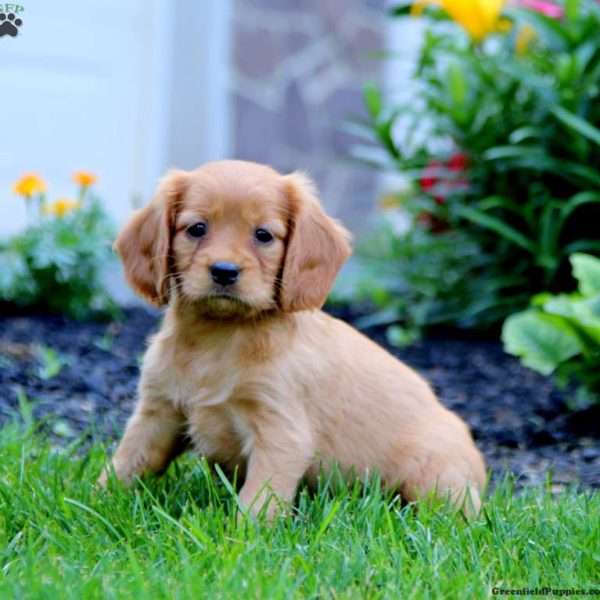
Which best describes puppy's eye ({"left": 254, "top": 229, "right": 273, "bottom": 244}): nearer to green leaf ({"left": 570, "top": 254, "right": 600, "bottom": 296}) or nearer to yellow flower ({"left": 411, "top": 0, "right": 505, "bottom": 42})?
green leaf ({"left": 570, "top": 254, "right": 600, "bottom": 296})

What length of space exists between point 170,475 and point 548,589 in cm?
128

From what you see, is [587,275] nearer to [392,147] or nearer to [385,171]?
[392,147]

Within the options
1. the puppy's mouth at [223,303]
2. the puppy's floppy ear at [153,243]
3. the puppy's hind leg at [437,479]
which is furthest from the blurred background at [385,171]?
the puppy's mouth at [223,303]

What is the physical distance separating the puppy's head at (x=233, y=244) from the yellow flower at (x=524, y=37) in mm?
3379

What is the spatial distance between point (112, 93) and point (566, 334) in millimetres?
4630

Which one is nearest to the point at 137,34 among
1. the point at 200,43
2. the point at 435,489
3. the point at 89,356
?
the point at 200,43

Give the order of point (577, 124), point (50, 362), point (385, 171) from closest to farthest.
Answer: point (50, 362), point (577, 124), point (385, 171)

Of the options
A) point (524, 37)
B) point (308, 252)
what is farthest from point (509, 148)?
point (308, 252)

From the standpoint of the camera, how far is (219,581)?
242 cm

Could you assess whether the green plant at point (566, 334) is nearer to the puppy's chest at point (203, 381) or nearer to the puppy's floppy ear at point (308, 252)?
the puppy's floppy ear at point (308, 252)

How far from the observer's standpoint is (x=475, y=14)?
5.82m

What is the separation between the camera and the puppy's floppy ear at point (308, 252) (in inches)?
123

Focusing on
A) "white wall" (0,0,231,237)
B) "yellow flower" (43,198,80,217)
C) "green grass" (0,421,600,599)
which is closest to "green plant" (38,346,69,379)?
"yellow flower" (43,198,80,217)

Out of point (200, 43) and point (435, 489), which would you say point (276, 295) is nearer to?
point (435, 489)
